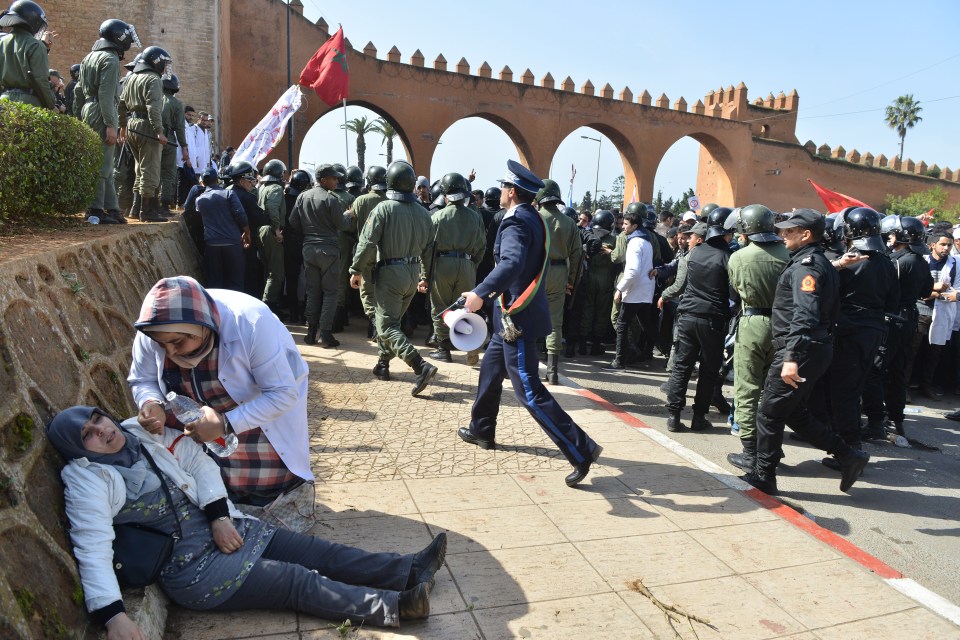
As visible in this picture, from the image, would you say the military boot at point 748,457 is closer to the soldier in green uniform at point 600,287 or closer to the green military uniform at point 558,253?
the green military uniform at point 558,253

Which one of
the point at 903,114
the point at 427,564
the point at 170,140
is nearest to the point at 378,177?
the point at 170,140

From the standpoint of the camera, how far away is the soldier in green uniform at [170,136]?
8.34 metres

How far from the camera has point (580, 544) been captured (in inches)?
140

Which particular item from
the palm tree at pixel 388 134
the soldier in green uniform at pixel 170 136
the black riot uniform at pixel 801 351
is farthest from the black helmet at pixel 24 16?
the palm tree at pixel 388 134

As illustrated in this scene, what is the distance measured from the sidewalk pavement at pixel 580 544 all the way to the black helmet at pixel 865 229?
2.21 m

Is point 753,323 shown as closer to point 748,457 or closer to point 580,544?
point 748,457

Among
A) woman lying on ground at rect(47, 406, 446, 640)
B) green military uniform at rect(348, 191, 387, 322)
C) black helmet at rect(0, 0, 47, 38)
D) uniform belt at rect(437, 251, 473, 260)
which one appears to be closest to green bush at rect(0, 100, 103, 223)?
black helmet at rect(0, 0, 47, 38)

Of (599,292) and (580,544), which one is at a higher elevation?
(599,292)

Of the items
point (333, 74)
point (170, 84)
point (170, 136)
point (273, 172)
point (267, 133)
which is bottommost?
point (273, 172)

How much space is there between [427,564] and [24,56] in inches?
227

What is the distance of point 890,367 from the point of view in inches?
263

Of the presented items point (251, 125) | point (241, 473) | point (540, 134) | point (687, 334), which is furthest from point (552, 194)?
point (540, 134)

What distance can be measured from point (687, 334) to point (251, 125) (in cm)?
1967

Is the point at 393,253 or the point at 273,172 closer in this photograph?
the point at 393,253
